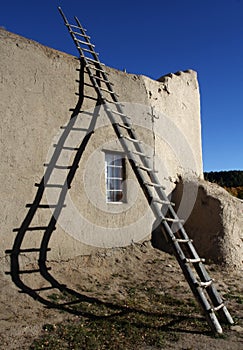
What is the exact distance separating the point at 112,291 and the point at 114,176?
250 cm

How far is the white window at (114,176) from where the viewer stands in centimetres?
743

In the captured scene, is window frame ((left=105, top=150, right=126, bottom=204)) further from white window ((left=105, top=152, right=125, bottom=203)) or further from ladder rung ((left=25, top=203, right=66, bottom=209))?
ladder rung ((left=25, top=203, right=66, bottom=209))

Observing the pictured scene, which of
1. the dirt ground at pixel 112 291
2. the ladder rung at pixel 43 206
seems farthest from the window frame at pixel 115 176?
the ladder rung at pixel 43 206

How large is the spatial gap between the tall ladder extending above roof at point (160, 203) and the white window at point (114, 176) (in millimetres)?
779

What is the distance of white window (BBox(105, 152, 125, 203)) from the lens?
293 inches

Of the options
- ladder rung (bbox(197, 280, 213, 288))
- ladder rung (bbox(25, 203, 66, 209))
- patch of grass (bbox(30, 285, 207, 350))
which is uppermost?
ladder rung (bbox(25, 203, 66, 209))

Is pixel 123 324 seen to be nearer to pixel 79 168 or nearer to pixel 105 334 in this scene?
pixel 105 334

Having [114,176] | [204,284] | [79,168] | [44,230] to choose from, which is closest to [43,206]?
[44,230]

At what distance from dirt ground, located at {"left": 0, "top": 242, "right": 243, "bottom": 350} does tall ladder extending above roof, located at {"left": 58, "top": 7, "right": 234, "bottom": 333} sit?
0.28 m

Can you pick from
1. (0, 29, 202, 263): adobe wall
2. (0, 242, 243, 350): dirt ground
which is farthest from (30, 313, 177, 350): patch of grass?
(0, 29, 202, 263): adobe wall

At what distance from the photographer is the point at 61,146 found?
6586 millimetres

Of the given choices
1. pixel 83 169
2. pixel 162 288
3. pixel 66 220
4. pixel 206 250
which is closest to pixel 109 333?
pixel 162 288

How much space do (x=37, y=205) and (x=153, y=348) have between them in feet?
9.90

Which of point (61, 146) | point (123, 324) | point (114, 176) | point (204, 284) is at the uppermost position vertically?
point (61, 146)
